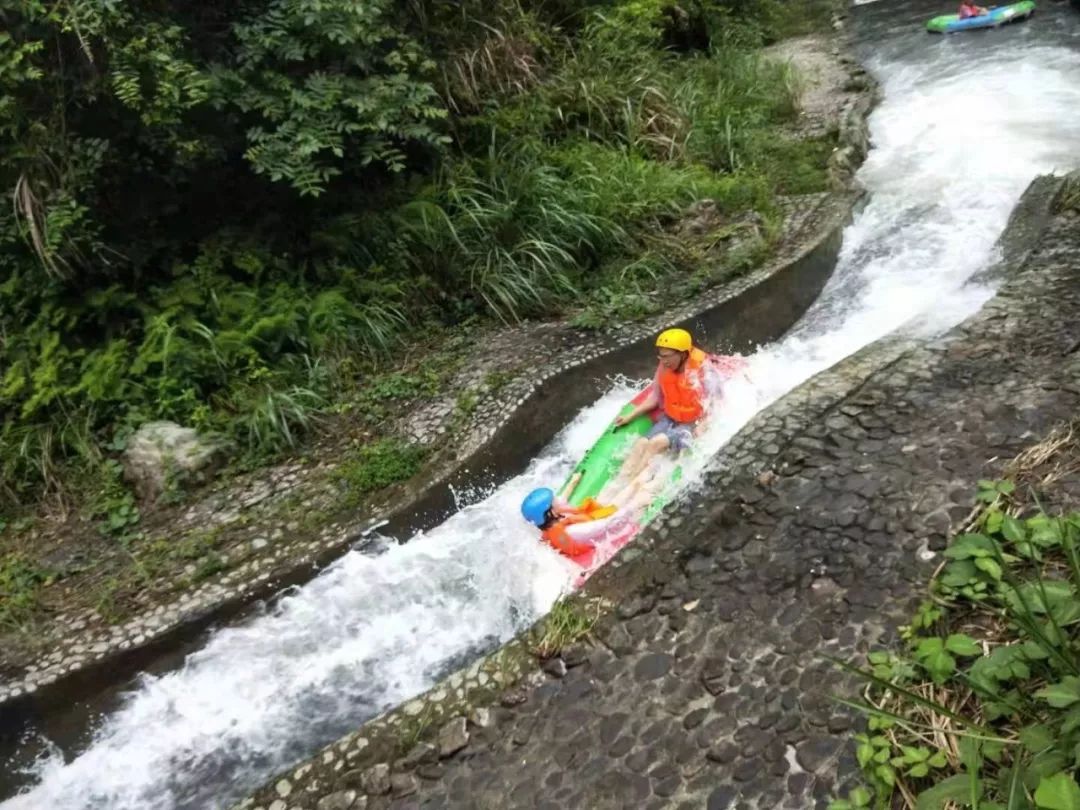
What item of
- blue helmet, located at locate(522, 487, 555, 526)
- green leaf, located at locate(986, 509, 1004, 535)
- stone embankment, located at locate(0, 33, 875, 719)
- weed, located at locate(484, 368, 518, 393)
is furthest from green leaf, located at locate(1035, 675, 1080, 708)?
weed, located at locate(484, 368, 518, 393)

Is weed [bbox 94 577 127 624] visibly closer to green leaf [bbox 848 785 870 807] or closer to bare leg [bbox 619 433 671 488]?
bare leg [bbox 619 433 671 488]

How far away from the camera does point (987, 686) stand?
2287 millimetres

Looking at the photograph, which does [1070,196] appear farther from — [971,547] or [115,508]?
[115,508]

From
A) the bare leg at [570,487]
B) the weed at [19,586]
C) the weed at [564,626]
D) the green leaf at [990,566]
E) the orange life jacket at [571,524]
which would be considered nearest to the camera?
the green leaf at [990,566]

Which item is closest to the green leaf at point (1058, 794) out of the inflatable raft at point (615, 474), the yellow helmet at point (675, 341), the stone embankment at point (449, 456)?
the inflatable raft at point (615, 474)

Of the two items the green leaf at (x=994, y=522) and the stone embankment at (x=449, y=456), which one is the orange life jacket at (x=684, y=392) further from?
the green leaf at (x=994, y=522)

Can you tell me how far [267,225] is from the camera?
6184mm

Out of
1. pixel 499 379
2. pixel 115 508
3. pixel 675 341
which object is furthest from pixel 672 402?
pixel 115 508

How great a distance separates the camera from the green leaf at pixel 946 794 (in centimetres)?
203

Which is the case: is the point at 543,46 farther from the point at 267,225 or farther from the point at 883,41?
the point at 883,41

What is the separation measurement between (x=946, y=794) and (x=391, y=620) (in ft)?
10.3

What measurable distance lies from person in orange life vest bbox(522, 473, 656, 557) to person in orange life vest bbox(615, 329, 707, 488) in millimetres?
234

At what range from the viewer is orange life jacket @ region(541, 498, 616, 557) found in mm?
4523

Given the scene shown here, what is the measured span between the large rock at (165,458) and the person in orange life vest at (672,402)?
2.74 meters
